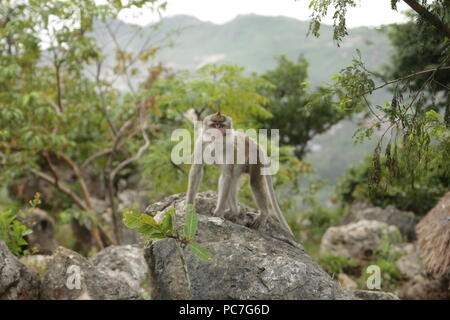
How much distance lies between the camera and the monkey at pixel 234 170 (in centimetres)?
543

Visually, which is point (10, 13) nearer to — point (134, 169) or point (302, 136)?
point (134, 169)

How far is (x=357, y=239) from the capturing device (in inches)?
452

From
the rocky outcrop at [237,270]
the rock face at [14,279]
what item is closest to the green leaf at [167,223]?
the rocky outcrop at [237,270]

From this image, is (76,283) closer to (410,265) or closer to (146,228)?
(146,228)

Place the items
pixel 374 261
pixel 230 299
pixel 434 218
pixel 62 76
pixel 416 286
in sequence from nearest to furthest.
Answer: pixel 230 299
pixel 434 218
pixel 416 286
pixel 374 261
pixel 62 76

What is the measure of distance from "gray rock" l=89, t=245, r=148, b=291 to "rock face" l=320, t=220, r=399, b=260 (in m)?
5.73

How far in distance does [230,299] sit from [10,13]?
8134 millimetres

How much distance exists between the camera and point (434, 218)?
792 cm

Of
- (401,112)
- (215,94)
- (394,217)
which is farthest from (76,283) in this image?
(394,217)

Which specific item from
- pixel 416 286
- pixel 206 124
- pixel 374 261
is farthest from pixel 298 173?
A: pixel 206 124

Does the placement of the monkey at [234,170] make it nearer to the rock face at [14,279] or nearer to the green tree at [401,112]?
the green tree at [401,112]

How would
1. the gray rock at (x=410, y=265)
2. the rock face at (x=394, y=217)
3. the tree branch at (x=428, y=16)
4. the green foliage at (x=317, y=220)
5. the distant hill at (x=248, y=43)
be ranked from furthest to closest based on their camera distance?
the distant hill at (x=248, y=43), the green foliage at (x=317, y=220), the rock face at (x=394, y=217), the gray rock at (x=410, y=265), the tree branch at (x=428, y=16)

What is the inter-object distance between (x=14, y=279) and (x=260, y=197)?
9.69ft

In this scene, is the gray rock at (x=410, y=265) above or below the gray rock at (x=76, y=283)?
below
